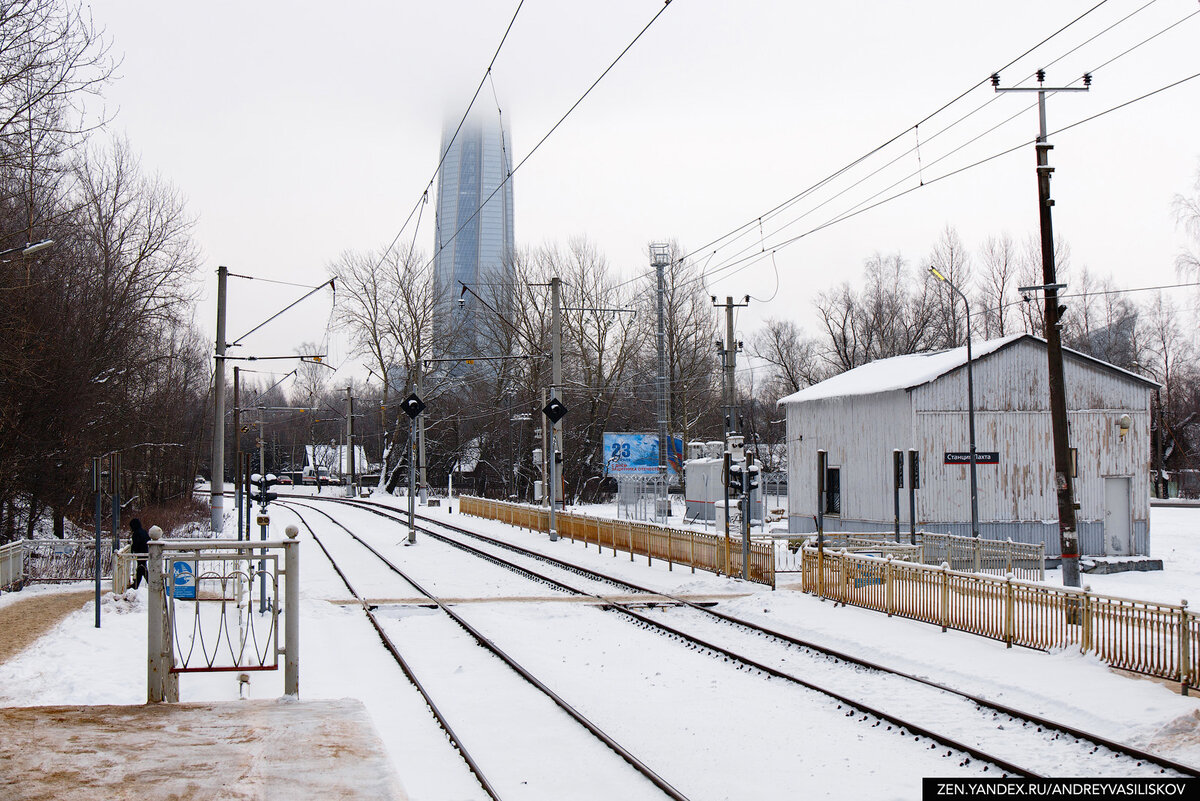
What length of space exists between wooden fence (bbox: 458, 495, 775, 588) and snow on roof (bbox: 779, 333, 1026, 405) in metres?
8.98

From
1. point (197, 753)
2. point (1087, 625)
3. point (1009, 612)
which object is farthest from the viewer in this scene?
point (1009, 612)

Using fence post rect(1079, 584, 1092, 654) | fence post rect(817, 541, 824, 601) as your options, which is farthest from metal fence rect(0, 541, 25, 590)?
fence post rect(1079, 584, 1092, 654)

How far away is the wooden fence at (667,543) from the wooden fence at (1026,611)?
2397 mm

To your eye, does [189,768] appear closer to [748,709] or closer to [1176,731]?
[748,709]

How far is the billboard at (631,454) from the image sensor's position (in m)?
46.9

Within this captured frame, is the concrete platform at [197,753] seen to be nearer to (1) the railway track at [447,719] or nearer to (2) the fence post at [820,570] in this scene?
(1) the railway track at [447,719]

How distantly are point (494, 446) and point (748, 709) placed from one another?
221 ft

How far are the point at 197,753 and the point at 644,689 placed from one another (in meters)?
5.70

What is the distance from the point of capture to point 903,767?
29.3 ft

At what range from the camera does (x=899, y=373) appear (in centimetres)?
3362

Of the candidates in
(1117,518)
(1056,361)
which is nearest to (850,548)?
(1056,361)

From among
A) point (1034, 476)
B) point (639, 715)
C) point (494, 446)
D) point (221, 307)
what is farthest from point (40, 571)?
point (494, 446)

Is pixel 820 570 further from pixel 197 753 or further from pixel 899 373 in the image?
pixel 899 373

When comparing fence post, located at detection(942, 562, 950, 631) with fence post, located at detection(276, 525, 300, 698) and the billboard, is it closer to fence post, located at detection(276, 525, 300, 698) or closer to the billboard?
fence post, located at detection(276, 525, 300, 698)
